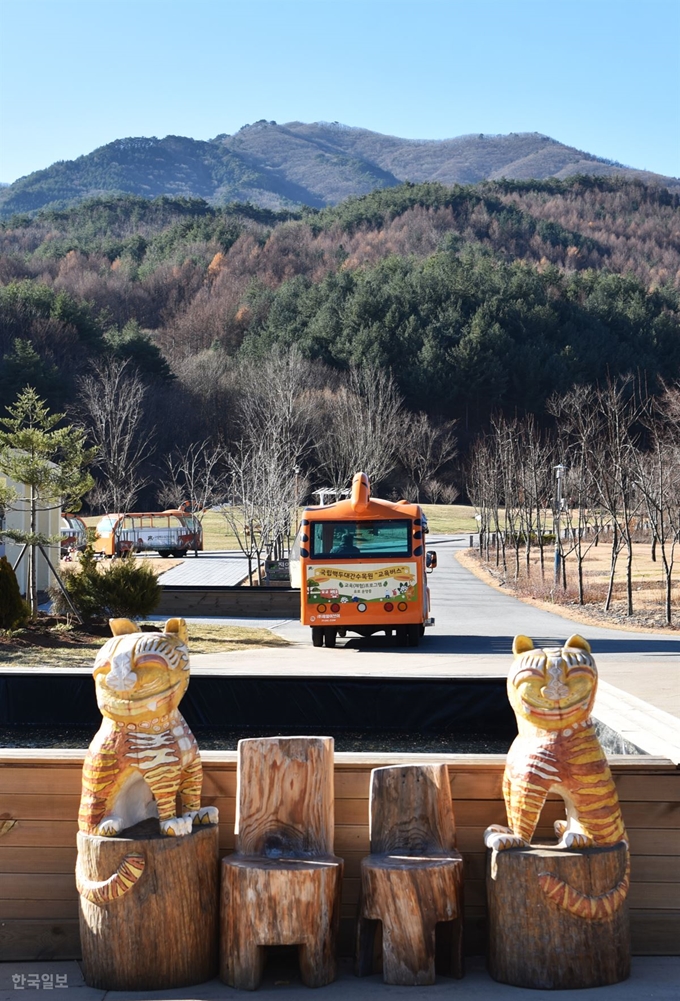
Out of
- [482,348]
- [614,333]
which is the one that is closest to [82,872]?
[482,348]

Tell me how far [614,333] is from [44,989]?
8003 centimetres

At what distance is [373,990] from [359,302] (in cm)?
7213

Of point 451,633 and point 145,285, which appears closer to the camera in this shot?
point 451,633

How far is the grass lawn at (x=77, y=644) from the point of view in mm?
12969

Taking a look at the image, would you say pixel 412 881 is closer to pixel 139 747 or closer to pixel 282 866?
pixel 282 866

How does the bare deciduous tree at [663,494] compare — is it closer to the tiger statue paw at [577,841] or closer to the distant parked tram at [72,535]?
the tiger statue paw at [577,841]

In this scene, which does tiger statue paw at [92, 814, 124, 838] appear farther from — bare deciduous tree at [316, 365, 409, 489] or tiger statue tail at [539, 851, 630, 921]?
bare deciduous tree at [316, 365, 409, 489]

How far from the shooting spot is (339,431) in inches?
2253

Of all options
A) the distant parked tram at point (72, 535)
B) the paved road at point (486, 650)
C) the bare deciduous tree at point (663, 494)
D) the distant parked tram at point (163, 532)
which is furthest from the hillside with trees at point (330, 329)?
the paved road at point (486, 650)

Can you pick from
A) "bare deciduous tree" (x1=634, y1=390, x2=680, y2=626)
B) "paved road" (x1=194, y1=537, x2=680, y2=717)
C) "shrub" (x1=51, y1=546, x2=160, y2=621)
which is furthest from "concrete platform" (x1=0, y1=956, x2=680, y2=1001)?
"bare deciduous tree" (x1=634, y1=390, x2=680, y2=626)

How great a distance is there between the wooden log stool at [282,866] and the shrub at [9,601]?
11.1 m

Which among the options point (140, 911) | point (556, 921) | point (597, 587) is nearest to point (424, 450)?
point (597, 587)

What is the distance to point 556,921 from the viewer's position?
4148 mm

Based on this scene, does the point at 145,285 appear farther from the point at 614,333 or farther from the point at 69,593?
the point at 69,593
